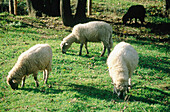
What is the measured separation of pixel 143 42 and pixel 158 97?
27.6ft

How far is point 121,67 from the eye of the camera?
688cm

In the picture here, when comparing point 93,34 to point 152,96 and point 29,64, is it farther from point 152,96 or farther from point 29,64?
point 152,96

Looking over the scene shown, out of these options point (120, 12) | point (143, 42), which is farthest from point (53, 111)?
point (120, 12)

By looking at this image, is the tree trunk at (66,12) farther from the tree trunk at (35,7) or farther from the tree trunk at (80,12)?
the tree trunk at (35,7)

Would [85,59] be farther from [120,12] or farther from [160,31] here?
[120,12]

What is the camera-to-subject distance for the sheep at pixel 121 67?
21.3 ft

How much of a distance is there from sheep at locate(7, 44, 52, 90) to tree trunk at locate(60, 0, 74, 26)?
32.2 ft

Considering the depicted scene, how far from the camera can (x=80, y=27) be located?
11406 mm

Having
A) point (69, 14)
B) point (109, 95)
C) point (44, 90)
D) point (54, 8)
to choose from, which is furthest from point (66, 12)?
point (109, 95)

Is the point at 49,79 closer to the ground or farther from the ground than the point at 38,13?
closer to the ground

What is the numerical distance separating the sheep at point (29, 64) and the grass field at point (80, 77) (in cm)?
55

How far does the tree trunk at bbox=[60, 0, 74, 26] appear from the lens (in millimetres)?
17172

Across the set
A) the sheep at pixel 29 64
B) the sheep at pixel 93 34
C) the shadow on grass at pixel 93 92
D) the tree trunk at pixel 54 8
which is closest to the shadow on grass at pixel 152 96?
→ the shadow on grass at pixel 93 92

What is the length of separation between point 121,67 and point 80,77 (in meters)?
2.57
